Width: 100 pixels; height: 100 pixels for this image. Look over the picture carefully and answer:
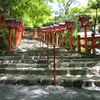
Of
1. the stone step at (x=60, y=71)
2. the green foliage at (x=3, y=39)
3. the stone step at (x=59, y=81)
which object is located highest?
the green foliage at (x=3, y=39)

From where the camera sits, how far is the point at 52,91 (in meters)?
3.32

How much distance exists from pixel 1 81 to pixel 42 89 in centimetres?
141

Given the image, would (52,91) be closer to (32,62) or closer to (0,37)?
(32,62)

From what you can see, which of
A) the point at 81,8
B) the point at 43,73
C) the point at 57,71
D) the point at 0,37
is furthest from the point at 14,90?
the point at 81,8

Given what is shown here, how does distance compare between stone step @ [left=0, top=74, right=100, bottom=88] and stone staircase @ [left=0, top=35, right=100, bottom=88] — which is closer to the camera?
stone step @ [left=0, top=74, right=100, bottom=88]

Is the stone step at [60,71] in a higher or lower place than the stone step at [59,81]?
higher

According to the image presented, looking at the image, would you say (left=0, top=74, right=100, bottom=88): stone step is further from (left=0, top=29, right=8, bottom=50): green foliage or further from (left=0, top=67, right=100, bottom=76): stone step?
(left=0, top=29, right=8, bottom=50): green foliage

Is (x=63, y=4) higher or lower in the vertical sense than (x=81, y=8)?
higher

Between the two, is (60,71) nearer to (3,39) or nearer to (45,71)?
(45,71)

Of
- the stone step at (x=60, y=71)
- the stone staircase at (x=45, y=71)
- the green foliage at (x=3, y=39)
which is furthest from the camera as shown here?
the green foliage at (x=3, y=39)

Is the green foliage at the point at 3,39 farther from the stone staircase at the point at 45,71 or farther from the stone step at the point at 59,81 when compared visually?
the stone step at the point at 59,81

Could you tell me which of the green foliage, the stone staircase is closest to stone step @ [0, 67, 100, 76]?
the stone staircase

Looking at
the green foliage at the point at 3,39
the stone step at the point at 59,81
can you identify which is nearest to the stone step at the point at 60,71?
the stone step at the point at 59,81

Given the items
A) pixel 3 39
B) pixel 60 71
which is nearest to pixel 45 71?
pixel 60 71
